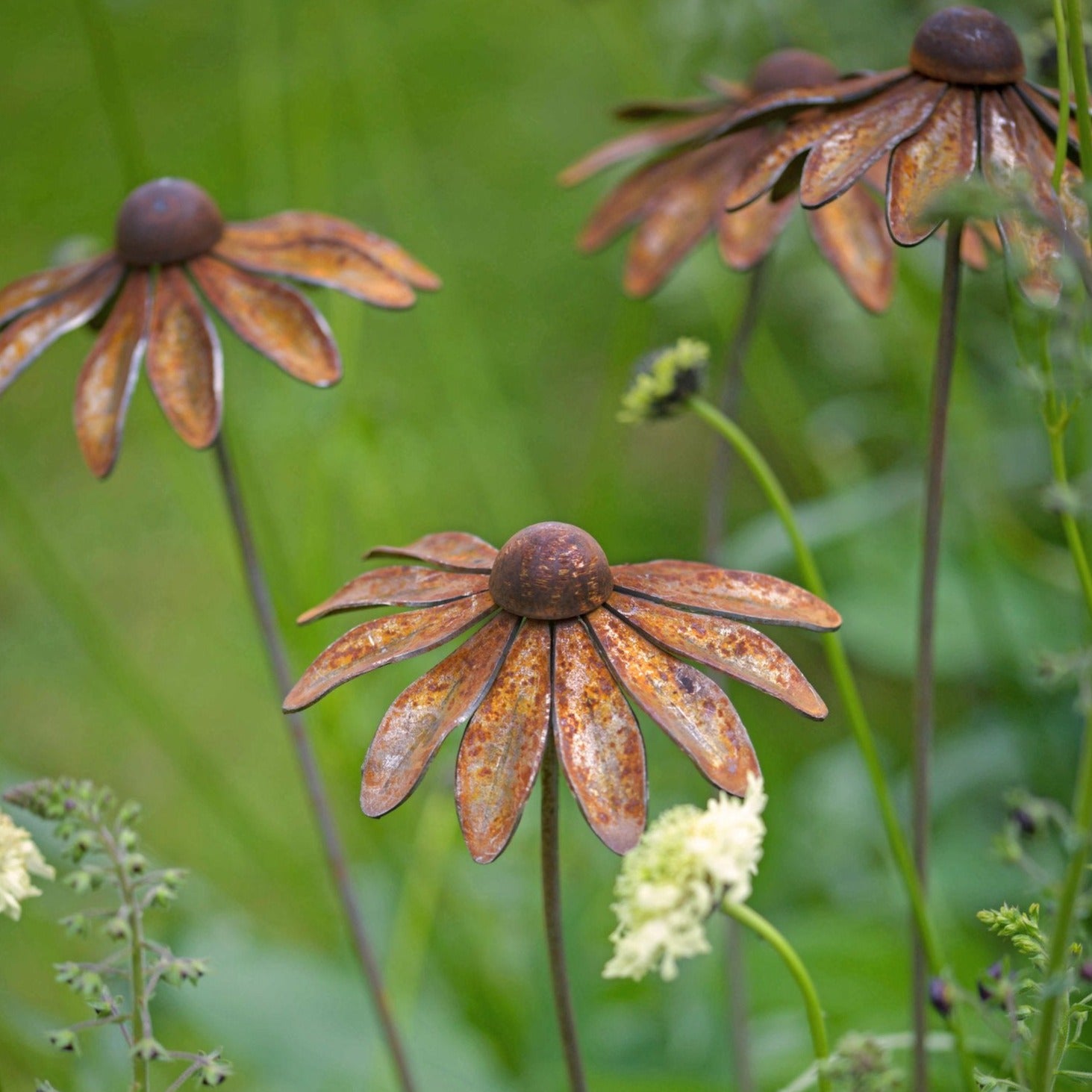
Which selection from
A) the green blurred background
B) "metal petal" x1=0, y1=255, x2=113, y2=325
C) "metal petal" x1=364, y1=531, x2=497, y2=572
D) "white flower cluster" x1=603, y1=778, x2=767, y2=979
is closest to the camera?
"white flower cluster" x1=603, y1=778, x2=767, y2=979

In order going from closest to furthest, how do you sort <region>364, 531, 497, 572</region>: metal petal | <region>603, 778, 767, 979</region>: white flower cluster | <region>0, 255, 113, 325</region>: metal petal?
<region>603, 778, 767, 979</region>: white flower cluster < <region>364, 531, 497, 572</region>: metal petal < <region>0, 255, 113, 325</region>: metal petal

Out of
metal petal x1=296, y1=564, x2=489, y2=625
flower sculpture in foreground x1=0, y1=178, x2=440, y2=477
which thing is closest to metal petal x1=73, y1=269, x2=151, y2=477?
flower sculpture in foreground x1=0, y1=178, x2=440, y2=477

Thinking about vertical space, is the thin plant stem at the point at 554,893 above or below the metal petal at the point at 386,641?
below

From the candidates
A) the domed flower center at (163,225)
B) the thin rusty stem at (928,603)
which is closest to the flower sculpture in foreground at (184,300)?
the domed flower center at (163,225)

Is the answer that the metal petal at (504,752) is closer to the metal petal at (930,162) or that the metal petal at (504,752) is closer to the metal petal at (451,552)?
the metal petal at (451,552)

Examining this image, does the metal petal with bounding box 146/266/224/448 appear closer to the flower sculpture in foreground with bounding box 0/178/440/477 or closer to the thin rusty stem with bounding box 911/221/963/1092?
the flower sculpture in foreground with bounding box 0/178/440/477

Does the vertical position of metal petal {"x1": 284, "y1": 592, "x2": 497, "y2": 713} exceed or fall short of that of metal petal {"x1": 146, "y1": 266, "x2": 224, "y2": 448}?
it falls short

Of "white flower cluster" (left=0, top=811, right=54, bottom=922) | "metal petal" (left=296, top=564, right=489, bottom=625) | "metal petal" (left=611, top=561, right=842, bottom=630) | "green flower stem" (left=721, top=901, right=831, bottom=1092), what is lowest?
"green flower stem" (left=721, top=901, right=831, bottom=1092)
